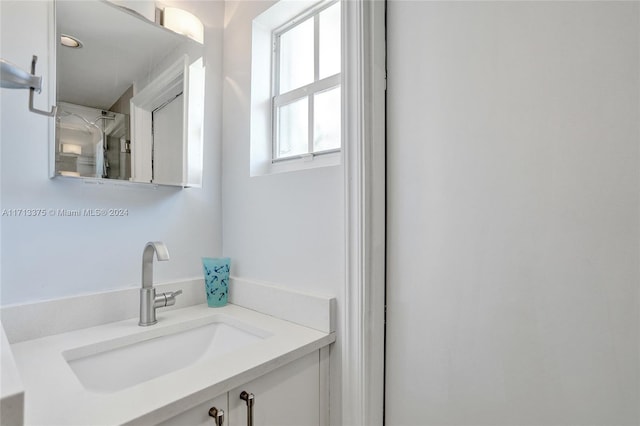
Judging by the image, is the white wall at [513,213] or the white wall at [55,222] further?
the white wall at [55,222]

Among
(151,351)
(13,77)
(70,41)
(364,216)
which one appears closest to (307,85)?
(364,216)

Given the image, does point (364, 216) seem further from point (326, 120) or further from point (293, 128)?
point (293, 128)

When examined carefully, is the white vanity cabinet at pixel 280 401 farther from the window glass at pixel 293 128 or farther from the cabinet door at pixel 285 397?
the window glass at pixel 293 128

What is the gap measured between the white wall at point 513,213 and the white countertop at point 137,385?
0.34m

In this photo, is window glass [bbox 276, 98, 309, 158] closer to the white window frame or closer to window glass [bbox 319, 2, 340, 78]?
the white window frame

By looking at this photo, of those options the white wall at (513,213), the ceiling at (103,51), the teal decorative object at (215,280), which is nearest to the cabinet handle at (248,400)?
the white wall at (513,213)

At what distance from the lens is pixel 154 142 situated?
1.19 m

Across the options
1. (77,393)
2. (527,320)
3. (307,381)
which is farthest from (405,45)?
(77,393)

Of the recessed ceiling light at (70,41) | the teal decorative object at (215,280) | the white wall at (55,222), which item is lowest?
the teal decorative object at (215,280)

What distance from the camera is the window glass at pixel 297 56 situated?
1319 millimetres

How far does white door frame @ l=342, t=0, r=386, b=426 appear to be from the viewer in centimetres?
94

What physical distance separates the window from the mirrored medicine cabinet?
0.32 m

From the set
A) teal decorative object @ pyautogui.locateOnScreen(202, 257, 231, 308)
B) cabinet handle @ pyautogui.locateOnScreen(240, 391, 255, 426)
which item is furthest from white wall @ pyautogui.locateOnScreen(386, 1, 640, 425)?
teal decorative object @ pyautogui.locateOnScreen(202, 257, 231, 308)

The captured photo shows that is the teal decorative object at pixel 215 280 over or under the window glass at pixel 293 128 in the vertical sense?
under
